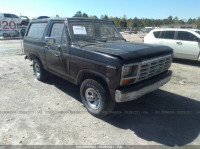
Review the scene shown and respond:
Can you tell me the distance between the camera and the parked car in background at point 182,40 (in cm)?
778

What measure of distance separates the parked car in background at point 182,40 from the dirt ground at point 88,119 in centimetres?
318

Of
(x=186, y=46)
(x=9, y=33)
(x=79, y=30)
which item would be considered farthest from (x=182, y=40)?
(x=9, y=33)

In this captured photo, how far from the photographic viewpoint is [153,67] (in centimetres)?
342

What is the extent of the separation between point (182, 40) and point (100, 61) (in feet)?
22.3

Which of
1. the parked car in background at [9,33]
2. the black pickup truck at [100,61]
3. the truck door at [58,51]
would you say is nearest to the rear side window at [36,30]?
the black pickup truck at [100,61]

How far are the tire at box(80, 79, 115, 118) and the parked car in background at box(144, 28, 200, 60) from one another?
647cm

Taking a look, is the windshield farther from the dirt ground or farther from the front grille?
the dirt ground

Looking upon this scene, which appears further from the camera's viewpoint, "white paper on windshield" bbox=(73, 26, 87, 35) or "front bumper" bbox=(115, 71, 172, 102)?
"white paper on windshield" bbox=(73, 26, 87, 35)

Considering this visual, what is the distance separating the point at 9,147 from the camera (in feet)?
8.78

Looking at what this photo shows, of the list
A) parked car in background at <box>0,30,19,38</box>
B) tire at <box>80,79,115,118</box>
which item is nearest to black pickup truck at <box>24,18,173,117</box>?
tire at <box>80,79,115,118</box>

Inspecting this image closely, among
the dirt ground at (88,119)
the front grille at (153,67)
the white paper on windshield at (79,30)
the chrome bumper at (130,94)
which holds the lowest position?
the dirt ground at (88,119)

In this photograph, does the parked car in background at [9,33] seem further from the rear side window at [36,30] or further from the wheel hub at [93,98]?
the wheel hub at [93,98]

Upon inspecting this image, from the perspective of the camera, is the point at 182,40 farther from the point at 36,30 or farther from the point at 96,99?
the point at 36,30

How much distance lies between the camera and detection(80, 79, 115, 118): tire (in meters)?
3.19
